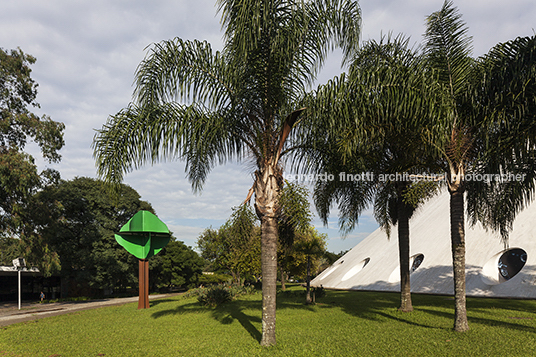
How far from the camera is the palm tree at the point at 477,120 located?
8.06 m

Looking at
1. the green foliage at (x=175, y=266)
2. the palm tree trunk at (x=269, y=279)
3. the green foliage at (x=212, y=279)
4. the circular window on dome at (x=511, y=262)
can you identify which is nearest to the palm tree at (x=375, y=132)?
the palm tree trunk at (x=269, y=279)

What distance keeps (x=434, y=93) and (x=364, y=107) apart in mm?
1948

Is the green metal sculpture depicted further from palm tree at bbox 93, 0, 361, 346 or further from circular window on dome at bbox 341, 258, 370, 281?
circular window on dome at bbox 341, 258, 370, 281

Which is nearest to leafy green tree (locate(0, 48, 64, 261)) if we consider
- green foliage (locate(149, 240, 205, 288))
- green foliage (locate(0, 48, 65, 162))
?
green foliage (locate(0, 48, 65, 162))

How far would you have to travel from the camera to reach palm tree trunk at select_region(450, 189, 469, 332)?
9.05 meters

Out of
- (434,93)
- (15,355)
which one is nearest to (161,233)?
(15,355)

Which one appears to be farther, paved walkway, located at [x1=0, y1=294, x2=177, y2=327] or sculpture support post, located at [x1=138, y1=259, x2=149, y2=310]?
sculpture support post, located at [x1=138, y1=259, x2=149, y2=310]

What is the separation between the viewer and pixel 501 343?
784cm

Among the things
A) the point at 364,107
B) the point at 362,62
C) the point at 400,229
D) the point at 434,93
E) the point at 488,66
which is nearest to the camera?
the point at 364,107

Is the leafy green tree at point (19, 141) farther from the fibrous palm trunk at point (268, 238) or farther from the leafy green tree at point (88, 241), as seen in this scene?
the fibrous palm trunk at point (268, 238)

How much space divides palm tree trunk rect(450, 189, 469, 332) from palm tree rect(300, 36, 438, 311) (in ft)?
2.63

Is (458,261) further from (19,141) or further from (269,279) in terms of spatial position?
(19,141)

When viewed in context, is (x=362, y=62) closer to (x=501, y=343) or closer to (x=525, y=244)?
(x=501, y=343)

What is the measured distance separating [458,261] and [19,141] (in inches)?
998
